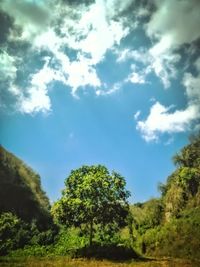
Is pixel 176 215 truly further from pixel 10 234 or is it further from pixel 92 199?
pixel 10 234

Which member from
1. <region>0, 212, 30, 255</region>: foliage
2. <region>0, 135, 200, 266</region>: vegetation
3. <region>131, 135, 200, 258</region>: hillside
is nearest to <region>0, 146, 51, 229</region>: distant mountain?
<region>0, 135, 200, 266</region>: vegetation

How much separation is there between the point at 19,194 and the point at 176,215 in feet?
81.1

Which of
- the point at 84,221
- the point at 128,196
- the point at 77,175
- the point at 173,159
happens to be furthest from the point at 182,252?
the point at 173,159

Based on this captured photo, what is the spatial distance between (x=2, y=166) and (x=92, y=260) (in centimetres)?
2646

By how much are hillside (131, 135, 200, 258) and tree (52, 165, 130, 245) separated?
18.5 ft

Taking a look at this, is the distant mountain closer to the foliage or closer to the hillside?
the foliage

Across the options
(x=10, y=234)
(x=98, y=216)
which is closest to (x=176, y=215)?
(x=98, y=216)

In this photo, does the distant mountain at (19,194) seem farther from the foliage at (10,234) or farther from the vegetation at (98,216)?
the foliage at (10,234)

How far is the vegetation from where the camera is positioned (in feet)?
133

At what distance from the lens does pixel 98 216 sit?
41156 mm

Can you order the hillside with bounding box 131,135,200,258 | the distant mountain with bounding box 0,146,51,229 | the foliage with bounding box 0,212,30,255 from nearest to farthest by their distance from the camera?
the hillside with bounding box 131,135,200,258 → the foliage with bounding box 0,212,30,255 → the distant mountain with bounding box 0,146,51,229

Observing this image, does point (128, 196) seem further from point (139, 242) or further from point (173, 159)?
point (173, 159)

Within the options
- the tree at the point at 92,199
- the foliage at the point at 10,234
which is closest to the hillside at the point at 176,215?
the tree at the point at 92,199

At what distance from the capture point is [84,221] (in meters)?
41.6
